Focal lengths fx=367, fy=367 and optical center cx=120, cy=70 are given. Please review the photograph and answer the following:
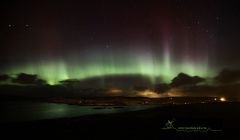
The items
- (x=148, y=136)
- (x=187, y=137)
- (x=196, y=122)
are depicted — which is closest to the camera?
(x=187, y=137)

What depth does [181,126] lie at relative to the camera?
4122 centimetres

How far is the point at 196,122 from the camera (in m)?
42.9

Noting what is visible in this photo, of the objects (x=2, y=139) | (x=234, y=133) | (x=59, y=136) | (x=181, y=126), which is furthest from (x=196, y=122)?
(x=2, y=139)

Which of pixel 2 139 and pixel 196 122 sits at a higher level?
pixel 196 122

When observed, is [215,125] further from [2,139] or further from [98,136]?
[2,139]

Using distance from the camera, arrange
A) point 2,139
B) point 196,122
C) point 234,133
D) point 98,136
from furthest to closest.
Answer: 1. point 2,139
2. point 98,136
3. point 234,133
4. point 196,122

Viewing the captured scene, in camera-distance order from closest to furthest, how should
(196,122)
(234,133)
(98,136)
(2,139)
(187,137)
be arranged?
1. (187,137)
2. (196,122)
3. (234,133)
4. (98,136)
5. (2,139)

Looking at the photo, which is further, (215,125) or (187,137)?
(215,125)

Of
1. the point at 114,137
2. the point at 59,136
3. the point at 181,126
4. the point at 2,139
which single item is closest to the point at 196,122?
the point at 181,126

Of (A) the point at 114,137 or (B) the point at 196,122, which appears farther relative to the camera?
(A) the point at 114,137

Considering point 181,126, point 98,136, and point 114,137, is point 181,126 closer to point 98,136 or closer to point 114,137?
point 114,137

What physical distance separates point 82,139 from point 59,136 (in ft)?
25.3

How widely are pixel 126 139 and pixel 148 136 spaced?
3.55 m

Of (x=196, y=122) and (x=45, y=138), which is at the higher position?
(x=196, y=122)
